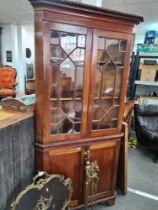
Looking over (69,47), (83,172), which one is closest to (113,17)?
(69,47)

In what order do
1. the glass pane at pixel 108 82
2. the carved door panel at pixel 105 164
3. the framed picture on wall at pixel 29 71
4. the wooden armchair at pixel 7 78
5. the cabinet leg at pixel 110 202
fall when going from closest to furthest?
the glass pane at pixel 108 82 → the carved door panel at pixel 105 164 → the cabinet leg at pixel 110 202 → the wooden armchair at pixel 7 78 → the framed picture on wall at pixel 29 71

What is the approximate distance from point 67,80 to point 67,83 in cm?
2

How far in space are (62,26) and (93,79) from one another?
47cm

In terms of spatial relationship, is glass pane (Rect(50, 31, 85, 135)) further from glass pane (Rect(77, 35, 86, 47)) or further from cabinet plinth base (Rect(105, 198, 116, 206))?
cabinet plinth base (Rect(105, 198, 116, 206))

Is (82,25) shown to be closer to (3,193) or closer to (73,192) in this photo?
(3,193)

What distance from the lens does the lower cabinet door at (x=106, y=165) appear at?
1.71 m

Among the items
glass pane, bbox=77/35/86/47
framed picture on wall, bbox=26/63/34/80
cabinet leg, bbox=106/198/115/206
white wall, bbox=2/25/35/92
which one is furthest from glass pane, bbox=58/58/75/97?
framed picture on wall, bbox=26/63/34/80

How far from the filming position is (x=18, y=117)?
1.34 m

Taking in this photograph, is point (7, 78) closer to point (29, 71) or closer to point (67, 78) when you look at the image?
point (29, 71)

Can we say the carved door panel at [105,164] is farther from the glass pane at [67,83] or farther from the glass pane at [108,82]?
the glass pane at [67,83]

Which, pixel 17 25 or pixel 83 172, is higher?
pixel 17 25

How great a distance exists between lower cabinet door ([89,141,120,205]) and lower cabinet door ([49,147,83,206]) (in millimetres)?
137

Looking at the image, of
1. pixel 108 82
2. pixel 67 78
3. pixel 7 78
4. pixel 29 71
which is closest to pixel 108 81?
pixel 108 82

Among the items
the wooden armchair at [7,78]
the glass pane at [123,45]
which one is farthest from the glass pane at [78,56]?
the wooden armchair at [7,78]
